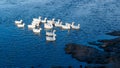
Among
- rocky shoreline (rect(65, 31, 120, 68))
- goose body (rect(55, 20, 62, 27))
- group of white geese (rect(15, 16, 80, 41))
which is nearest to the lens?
rocky shoreline (rect(65, 31, 120, 68))

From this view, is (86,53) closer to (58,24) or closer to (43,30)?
(43,30)

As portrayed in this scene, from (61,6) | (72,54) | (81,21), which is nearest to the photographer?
(72,54)

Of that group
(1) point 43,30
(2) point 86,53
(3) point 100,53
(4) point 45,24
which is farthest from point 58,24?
(3) point 100,53

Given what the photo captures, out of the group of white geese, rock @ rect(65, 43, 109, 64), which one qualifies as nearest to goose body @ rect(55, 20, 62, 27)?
the group of white geese

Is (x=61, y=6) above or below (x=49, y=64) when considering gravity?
above

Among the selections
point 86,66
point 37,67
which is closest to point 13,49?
point 37,67

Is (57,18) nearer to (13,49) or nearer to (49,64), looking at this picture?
(13,49)

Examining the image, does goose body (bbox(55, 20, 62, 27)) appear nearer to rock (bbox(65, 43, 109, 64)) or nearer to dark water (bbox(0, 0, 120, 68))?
dark water (bbox(0, 0, 120, 68))

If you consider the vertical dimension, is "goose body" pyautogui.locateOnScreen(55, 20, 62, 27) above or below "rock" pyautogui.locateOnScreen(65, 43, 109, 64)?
above
